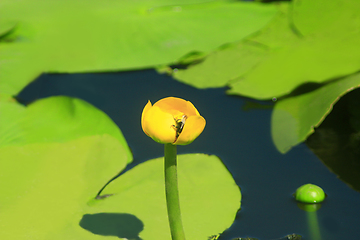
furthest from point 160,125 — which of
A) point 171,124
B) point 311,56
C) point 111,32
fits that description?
point 111,32

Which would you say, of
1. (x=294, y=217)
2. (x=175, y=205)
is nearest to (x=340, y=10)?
(x=294, y=217)

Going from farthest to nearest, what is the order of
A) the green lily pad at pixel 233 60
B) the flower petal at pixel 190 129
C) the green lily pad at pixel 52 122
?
the green lily pad at pixel 233 60 → the green lily pad at pixel 52 122 → the flower petal at pixel 190 129

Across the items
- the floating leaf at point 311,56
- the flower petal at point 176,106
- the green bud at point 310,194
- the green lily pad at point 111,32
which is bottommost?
the green bud at point 310,194

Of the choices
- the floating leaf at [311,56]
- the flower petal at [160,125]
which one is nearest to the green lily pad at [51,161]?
the flower petal at [160,125]

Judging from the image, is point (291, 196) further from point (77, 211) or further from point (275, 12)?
point (275, 12)

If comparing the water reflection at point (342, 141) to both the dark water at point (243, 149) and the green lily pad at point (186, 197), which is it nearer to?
the dark water at point (243, 149)

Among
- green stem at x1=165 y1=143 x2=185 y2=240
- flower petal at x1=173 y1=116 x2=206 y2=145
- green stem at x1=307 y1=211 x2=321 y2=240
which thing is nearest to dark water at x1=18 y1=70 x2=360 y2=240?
green stem at x1=307 y1=211 x2=321 y2=240

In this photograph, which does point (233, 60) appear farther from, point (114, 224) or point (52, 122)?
point (114, 224)
